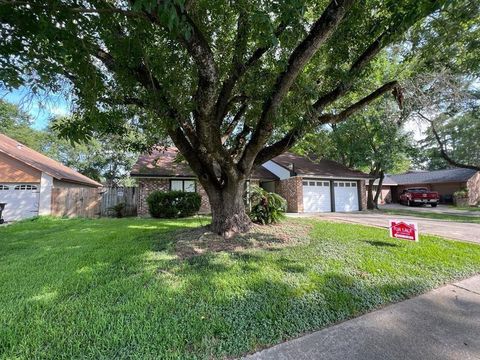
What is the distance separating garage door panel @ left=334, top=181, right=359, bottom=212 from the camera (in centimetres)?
1697

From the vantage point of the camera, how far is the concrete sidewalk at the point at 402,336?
2.36 metres

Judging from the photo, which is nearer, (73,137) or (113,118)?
(73,137)

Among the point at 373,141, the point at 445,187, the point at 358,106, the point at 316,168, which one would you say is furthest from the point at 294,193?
the point at 445,187

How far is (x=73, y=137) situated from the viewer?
454cm

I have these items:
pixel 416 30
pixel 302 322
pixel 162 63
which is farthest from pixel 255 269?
pixel 416 30

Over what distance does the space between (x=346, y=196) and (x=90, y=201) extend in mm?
16555

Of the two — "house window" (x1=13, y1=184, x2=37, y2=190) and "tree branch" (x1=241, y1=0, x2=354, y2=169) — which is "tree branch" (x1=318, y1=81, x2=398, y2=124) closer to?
"tree branch" (x1=241, y1=0, x2=354, y2=169)

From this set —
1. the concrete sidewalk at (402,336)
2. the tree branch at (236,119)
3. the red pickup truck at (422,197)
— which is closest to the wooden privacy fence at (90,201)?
the tree branch at (236,119)

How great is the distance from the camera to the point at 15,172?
532 inches

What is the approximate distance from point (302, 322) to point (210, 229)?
4.38 meters

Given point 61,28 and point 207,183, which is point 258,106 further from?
point 61,28

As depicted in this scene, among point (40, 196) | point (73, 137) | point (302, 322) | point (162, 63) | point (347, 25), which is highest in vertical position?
point (347, 25)

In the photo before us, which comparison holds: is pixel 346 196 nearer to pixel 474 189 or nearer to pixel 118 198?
pixel 118 198

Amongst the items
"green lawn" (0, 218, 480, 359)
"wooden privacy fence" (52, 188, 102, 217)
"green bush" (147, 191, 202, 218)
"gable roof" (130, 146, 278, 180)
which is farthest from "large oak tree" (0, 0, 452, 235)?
"wooden privacy fence" (52, 188, 102, 217)
